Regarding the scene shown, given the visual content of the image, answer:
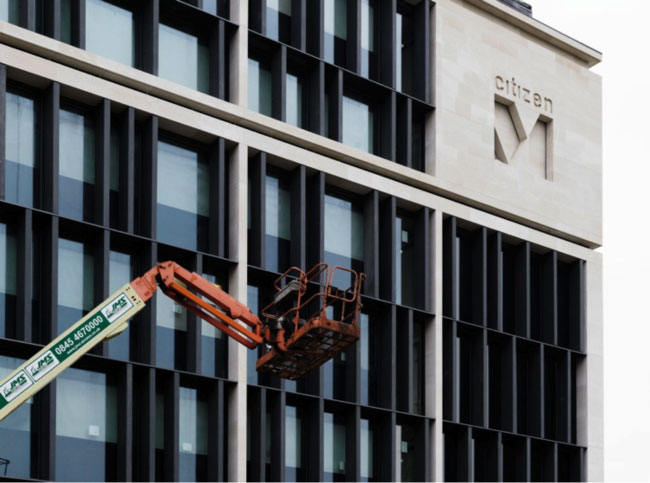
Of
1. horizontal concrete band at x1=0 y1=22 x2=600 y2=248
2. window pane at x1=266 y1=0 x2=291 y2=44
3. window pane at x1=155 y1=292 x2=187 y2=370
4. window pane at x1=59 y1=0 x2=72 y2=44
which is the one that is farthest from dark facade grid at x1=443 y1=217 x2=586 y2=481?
window pane at x1=59 y1=0 x2=72 y2=44

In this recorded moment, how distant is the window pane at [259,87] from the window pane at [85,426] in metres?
9.71

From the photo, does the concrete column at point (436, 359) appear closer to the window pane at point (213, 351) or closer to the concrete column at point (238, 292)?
the concrete column at point (238, 292)

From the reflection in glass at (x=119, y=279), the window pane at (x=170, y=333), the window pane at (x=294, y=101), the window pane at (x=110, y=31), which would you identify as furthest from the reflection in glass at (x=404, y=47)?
the reflection in glass at (x=119, y=279)

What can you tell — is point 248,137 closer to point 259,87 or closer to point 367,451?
point 259,87

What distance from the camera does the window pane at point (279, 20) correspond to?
4884cm

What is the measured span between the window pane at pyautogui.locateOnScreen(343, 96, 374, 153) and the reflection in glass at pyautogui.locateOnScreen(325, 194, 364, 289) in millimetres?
1902

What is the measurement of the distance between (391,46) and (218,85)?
722 cm

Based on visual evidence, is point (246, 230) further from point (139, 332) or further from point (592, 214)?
point (592, 214)

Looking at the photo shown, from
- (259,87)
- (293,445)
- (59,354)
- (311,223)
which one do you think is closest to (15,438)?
(59,354)

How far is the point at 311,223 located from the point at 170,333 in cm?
613

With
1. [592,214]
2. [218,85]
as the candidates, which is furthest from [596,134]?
[218,85]

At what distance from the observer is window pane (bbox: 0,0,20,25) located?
42656 mm

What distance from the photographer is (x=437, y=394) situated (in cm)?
5047

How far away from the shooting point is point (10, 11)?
1687 inches
